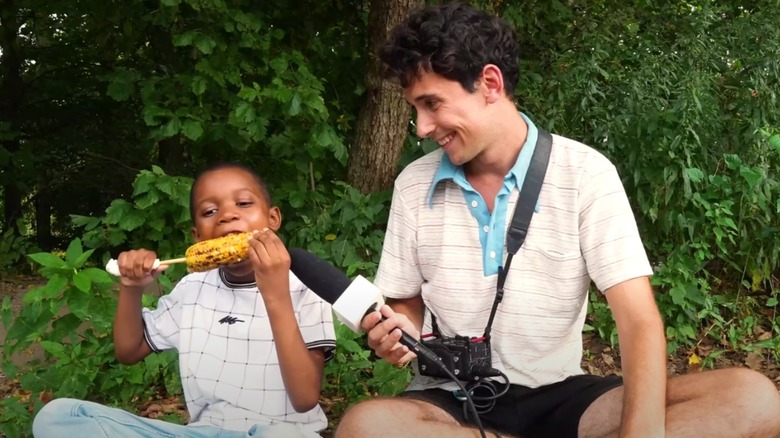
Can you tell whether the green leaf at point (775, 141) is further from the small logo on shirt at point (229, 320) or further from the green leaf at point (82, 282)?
the green leaf at point (82, 282)

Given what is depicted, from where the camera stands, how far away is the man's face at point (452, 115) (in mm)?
2434

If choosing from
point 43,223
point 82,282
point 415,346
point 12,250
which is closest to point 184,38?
point 82,282

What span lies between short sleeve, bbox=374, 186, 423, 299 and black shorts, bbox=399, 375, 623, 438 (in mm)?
366

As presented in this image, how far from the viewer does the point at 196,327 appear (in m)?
2.61

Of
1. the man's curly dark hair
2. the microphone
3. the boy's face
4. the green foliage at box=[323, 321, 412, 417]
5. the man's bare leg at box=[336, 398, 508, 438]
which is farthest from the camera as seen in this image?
the green foliage at box=[323, 321, 412, 417]

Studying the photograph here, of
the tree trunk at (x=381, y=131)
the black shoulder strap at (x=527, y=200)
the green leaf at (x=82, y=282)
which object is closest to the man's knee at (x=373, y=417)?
the black shoulder strap at (x=527, y=200)

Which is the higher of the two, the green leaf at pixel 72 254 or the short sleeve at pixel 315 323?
the green leaf at pixel 72 254

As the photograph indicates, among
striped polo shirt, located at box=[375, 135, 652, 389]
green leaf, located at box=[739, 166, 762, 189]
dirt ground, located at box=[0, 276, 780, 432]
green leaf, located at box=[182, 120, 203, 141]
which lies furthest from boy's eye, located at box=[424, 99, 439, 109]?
green leaf, located at box=[182, 120, 203, 141]

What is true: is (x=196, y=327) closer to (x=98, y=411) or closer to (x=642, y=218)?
(x=98, y=411)

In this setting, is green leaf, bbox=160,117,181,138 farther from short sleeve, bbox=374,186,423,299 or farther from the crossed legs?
the crossed legs

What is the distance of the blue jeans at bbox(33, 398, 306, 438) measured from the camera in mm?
2264

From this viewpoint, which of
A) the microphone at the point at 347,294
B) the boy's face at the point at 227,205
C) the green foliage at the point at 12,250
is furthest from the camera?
the green foliage at the point at 12,250

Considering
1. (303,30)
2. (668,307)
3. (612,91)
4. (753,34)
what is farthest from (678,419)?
(303,30)

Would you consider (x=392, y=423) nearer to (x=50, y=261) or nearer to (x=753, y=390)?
(x=753, y=390)
